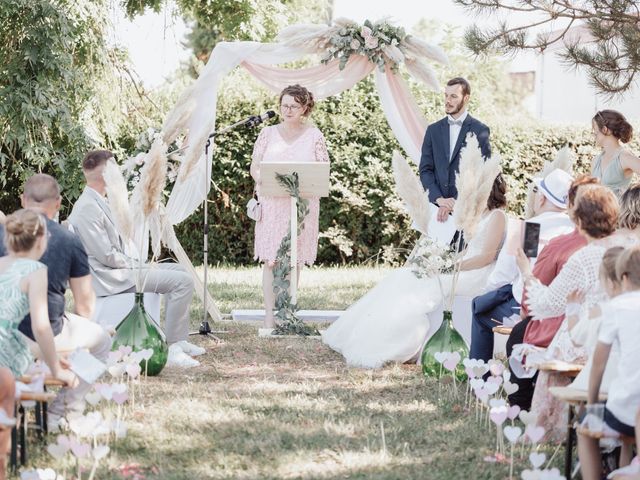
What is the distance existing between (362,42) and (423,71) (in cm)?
58

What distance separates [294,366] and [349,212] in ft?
20.8

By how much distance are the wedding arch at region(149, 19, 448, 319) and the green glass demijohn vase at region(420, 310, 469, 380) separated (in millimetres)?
2471

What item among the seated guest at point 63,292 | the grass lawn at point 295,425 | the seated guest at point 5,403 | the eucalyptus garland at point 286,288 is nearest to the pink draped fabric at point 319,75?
the eucalyptus garland at point 286,288

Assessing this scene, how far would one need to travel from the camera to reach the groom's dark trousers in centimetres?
577

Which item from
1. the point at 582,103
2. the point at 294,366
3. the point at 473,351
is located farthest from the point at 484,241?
the point at 582,103

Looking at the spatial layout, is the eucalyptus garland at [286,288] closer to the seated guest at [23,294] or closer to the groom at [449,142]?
the groom at [449,142]

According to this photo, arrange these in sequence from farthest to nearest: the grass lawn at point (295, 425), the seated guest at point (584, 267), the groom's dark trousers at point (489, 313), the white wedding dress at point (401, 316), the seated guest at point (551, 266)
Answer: the white wedding dress at point (401, 316) → the groom's dark trousers at point (489, 313) → the seated guest at point (551, 266) → the seated guest at point (584, 267) → the grass lawn at point (295, 425)

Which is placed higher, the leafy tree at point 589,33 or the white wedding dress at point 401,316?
the leafy tree at point 589,33

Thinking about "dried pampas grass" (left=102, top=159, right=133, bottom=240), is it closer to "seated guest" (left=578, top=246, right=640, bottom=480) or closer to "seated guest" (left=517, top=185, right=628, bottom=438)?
"seated guest" (left=517, top=185, right=628, bottom=438)

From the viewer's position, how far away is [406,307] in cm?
663

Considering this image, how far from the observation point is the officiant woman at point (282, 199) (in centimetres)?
782

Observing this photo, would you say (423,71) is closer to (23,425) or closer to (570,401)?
(570,401)

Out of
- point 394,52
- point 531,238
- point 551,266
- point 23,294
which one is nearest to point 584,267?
point 551,266

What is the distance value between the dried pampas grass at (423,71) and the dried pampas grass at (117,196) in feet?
11.0
